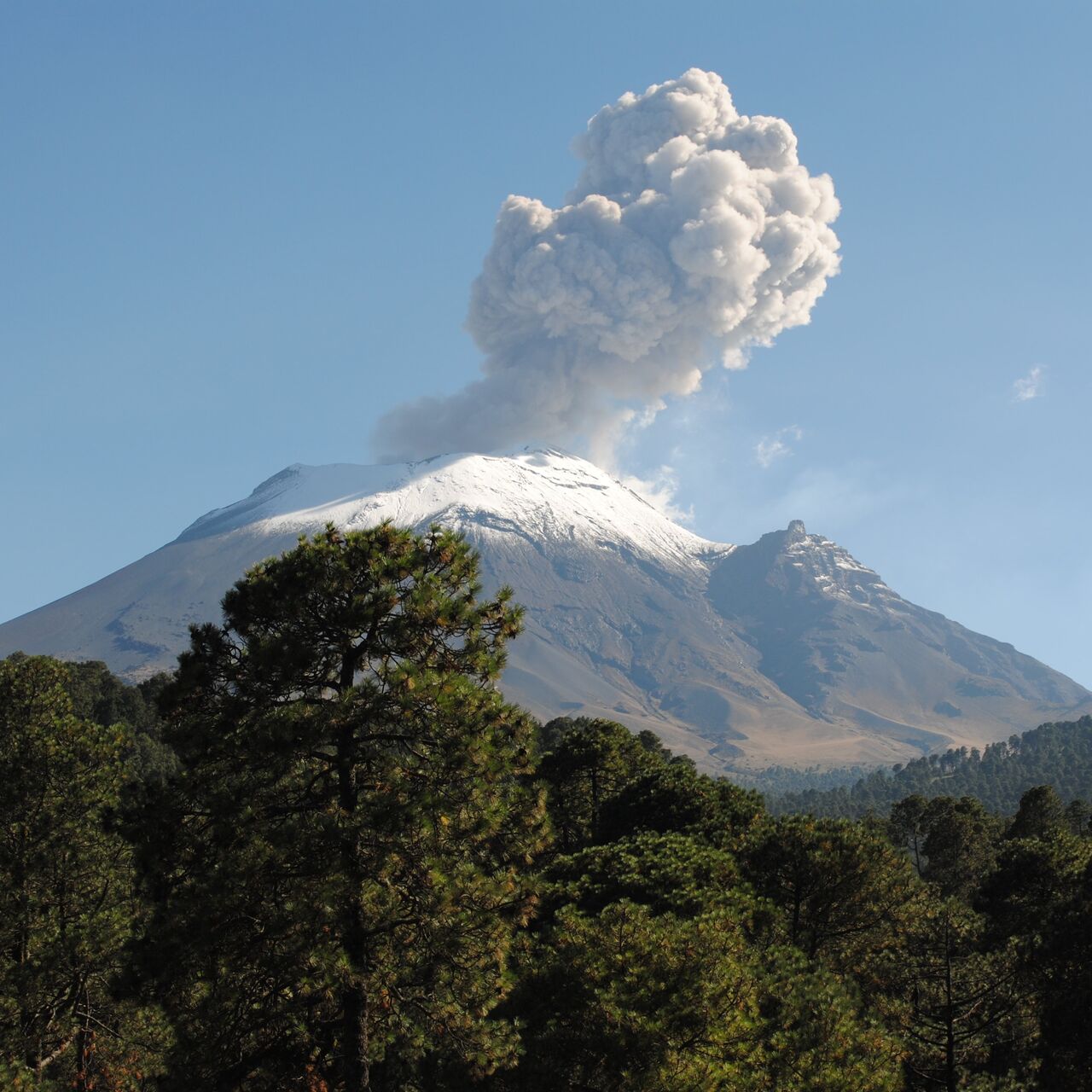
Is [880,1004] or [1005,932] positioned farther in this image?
[1005,932]

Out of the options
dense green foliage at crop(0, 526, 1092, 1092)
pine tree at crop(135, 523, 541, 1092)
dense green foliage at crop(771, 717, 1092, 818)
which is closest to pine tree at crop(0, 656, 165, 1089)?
dense green foliage at crop(0, 526, 1092, 1092)

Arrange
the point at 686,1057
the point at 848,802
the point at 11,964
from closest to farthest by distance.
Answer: the point at 686,1057, the point at 11,964, the point at 848,802

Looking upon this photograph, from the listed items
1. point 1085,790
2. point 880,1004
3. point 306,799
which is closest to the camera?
point 306,799

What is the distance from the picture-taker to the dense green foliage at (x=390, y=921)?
44.3 ft

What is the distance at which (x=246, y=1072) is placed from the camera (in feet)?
44.1

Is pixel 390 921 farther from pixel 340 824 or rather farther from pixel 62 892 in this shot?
pixel 62 892

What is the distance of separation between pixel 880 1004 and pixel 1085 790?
14835 centimetres

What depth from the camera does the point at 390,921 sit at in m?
14.1

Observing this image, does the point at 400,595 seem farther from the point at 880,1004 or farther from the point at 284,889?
the point at 880,1004

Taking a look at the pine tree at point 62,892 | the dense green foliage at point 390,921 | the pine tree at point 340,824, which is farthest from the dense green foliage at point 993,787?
the pine tree at point 340,824

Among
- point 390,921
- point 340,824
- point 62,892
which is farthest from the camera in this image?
point 62,892

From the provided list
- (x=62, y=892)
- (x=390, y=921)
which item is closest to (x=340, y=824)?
(x=390, y=921)

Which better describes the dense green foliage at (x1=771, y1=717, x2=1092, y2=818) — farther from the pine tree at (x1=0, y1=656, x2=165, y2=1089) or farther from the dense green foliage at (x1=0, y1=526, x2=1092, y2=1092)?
the pine tree at (x1=0, y1=656, x2=165, y2=1089)

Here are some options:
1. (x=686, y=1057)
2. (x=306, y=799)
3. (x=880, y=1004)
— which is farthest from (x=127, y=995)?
(x=880, y=1004)
